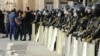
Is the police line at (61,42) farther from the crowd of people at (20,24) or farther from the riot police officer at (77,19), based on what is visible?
the crowd of people at (20,24)

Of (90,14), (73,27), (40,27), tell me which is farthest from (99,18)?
(40,27)

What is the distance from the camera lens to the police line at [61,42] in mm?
10887

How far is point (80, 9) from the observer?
44.7 ft

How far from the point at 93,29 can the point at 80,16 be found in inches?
89.8

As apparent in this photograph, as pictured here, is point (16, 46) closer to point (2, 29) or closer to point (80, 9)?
point (80, 9)

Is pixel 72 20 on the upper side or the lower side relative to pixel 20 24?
upper

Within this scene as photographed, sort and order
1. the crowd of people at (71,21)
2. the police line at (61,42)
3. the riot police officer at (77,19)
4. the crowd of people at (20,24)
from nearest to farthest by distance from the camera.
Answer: the police line at (61,42), the crowd of people at (71,21), the riot police officer at (77,19), the crowd of people at (20,24)

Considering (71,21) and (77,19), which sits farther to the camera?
(71,21)

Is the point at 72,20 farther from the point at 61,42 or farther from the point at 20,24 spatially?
the point at 20,24

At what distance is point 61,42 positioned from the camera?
1614cm

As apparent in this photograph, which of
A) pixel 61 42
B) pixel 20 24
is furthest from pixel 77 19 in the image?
pixel 20 24

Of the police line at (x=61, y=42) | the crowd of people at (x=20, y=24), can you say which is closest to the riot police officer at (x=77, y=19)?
the police line at (x=61, y=42)

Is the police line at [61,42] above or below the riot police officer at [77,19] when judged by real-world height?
below

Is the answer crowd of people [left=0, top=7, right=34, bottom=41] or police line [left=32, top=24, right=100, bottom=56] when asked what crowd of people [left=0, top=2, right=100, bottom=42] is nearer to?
crowd of people [left=0, top=7, right=34, bottom=41]
